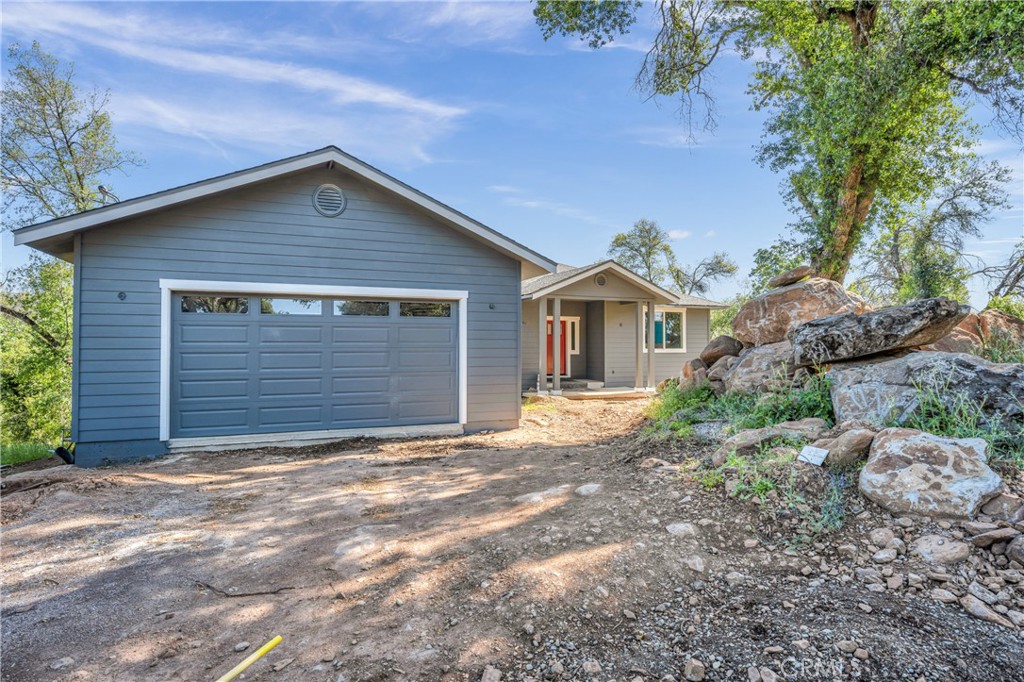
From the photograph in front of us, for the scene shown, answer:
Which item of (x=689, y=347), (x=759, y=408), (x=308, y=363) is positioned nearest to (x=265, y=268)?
(x=308, y=363)

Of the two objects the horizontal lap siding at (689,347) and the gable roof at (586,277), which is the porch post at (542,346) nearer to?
the gable roof at (586,277)

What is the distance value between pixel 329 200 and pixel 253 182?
106 centimetres

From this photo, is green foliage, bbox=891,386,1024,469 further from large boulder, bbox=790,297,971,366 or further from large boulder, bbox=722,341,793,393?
large boulder, bbox=722,341,793,393

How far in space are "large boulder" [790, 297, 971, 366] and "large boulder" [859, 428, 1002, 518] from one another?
192 cm

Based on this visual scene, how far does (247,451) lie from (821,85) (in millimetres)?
11139

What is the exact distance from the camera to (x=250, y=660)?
Result: 1917 millimetres

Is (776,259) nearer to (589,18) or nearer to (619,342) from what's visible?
(619,342)

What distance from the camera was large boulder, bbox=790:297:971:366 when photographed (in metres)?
4.51

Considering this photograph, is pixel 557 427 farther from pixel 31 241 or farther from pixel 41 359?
pixel 41 359

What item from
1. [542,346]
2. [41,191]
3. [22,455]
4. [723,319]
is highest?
[41,191]

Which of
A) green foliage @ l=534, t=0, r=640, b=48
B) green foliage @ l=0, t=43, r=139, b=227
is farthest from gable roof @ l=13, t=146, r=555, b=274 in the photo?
green foliage @ l=0, t=43, r=139, b=227

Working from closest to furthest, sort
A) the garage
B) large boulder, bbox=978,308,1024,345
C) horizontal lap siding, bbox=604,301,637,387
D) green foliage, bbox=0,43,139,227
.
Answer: large boulder, bbox=978,308,1024,345 < the garage < green foliage, bbox=0,43,139,227 < horizontal lap siding, bbox=604,301,637,387


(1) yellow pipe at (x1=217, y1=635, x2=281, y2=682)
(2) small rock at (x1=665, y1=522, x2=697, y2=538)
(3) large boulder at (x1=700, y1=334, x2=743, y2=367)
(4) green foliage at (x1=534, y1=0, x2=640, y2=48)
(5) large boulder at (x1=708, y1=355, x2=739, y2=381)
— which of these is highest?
(4) green foliage at (x1=534, y1=0, x2=640, y2=48)

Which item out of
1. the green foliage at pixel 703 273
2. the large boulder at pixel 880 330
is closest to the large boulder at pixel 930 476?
the large boulder at pixel 880 330
